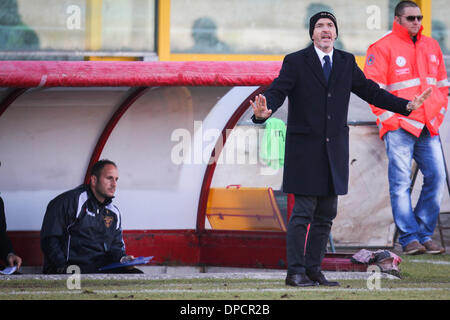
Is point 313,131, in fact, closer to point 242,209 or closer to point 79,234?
point 79,234

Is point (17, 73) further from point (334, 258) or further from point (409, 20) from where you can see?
point (409, 20)

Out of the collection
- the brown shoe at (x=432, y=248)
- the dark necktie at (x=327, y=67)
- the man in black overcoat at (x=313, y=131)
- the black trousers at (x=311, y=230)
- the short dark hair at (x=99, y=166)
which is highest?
the dark necktie at (x=327, y=67)

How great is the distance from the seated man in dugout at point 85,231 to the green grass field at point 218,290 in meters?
0.64

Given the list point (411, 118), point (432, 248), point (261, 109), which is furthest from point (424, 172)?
point (261, 109)

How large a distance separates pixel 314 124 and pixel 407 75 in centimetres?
292

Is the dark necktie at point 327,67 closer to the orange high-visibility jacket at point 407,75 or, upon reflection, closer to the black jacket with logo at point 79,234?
the black jacket with logo at point 79,234

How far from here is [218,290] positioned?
5.76 meters

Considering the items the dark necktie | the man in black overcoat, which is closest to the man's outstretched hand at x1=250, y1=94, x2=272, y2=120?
the man in black overcoat

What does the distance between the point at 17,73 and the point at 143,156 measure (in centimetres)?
195

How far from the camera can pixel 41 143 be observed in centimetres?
820

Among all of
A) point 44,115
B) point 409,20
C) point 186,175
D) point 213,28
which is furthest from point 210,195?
point 213,28

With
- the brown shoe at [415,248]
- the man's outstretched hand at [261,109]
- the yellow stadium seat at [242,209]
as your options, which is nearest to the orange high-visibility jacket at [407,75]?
the brown shoe at [415,248]

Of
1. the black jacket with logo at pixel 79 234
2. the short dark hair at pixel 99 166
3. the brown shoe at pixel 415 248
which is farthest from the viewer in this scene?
the brown shoe at pixel 415 248

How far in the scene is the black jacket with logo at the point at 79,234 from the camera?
23.8 ft
